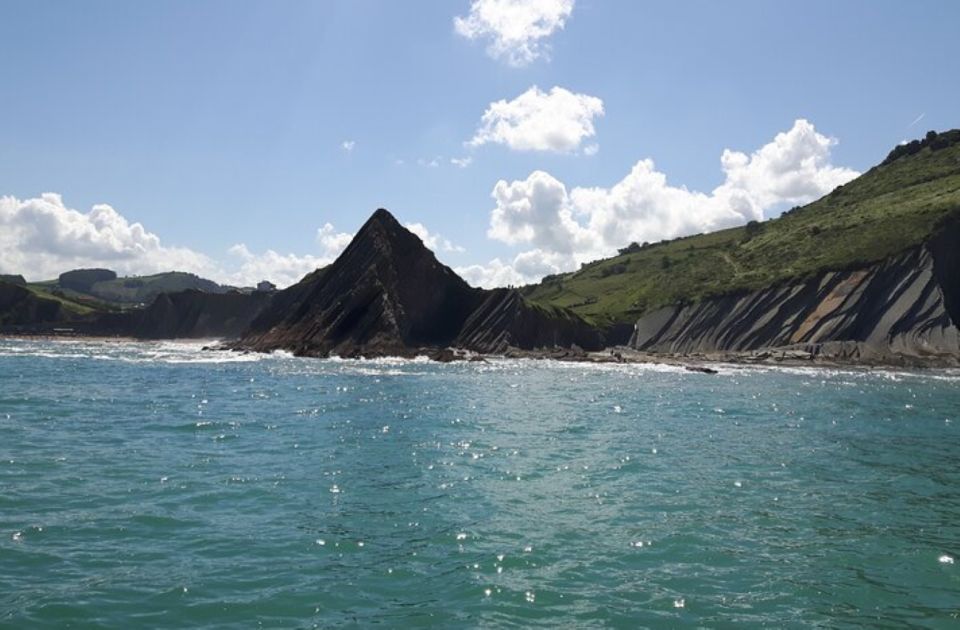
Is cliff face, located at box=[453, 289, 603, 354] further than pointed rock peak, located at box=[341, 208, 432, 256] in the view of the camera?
No

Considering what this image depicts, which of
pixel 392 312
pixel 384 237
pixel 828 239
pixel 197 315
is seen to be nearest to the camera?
pixel 392 312

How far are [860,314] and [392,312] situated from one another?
239 ft

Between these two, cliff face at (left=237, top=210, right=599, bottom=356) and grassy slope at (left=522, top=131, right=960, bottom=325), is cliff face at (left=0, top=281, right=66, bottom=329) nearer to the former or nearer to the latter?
cliff face at (left=237, top=210, right=599, bottom=356)

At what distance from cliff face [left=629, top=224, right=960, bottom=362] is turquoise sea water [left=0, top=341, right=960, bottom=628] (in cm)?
6777

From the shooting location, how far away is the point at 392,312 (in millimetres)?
112688

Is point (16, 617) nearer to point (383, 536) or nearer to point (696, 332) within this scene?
point (383, 536)

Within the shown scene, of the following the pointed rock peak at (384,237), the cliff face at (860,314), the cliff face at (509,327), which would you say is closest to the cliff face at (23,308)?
the pointed rock peak at (384,237)

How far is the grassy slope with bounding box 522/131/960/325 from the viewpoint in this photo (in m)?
114

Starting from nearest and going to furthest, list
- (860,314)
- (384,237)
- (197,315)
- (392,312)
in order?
(860,314), (392,312), (384,237), (197,315)

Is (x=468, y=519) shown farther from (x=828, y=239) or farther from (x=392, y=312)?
(x=828, y=239)

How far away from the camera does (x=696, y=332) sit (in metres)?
124

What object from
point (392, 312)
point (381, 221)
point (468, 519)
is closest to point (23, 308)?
point (381, 221)

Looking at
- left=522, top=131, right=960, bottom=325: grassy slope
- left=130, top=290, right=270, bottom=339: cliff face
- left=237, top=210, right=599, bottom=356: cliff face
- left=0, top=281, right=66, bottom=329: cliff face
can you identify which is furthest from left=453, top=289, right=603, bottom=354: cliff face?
left=0, top=281, right=66, bottom=329: cliff face

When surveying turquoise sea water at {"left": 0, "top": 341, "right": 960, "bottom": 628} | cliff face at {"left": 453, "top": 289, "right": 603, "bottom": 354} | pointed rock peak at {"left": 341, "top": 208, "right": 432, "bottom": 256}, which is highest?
pointed rock peak at {"left": 341, "top": 208, "right": 432, "bottom": 256}
